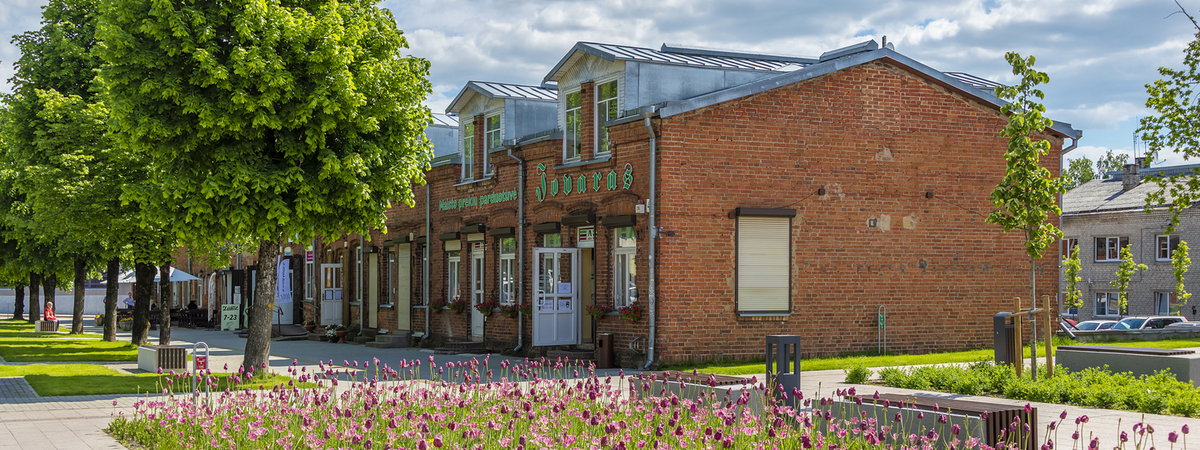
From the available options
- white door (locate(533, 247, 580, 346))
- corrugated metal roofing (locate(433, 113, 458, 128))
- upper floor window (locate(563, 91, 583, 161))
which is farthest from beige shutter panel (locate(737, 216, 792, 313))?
corrugated metal roofing (locate(433, 113, 458, 128))

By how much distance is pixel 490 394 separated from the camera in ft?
33.8

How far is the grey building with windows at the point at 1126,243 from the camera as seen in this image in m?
46.6

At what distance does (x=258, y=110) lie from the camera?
14.8m

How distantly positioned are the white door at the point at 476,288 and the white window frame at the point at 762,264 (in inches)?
295

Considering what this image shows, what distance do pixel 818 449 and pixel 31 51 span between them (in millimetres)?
23489

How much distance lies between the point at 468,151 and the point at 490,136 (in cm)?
103

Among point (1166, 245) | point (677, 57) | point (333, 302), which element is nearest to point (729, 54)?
point (677, 57)

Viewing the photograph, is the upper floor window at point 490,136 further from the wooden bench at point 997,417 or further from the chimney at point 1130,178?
the chimney at point 1130,178

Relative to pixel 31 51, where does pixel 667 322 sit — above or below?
below

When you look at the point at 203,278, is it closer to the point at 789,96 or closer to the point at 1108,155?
the point at 789,96

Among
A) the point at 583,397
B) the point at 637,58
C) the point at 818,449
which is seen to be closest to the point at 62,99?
the point at 637,58

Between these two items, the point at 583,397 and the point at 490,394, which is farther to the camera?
the point at 490,394

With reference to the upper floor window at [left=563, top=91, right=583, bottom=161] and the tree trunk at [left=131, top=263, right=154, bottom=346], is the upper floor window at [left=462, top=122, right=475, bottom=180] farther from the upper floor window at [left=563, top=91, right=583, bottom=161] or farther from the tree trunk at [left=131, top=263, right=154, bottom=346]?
the tree trunk at [left=131, top=263, right=154, bottom=346]

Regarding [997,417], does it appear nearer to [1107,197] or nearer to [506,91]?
[506,91]
